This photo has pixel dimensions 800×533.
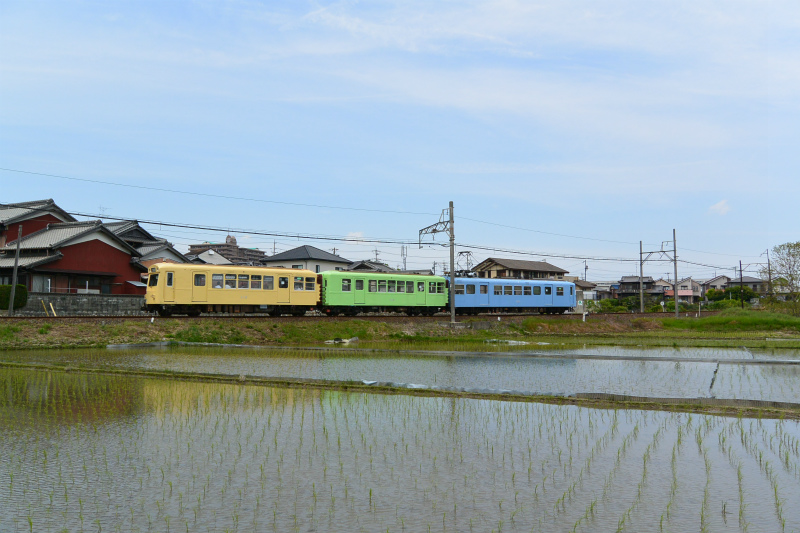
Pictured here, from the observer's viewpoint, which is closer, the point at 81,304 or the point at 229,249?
the point at 81,304

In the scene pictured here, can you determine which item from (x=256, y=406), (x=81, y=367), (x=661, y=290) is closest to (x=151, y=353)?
(x=81, y=367)

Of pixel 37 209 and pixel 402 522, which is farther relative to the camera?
pixel 37 209

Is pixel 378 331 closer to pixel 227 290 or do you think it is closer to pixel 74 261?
pixel 227 290

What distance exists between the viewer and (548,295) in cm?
4356

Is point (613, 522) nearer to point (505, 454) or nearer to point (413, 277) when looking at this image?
point (505, 454)

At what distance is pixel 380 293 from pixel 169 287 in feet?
37.4

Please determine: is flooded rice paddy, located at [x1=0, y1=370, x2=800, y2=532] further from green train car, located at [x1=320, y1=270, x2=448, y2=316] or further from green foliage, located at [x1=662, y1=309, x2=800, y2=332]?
green foliage, located at [x1=662, y1=309, x2=800, y2=332]

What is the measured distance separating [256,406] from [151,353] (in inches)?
441

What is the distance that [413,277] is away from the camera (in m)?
36.7

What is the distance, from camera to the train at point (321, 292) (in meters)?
28.5

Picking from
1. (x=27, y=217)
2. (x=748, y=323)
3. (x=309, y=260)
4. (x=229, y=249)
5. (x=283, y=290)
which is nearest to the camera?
(x=283, y=290)

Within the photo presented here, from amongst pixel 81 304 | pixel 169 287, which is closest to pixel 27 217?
pixel 81 304

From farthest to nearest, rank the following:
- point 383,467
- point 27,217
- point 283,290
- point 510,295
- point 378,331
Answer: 1. point 510,295
2. point 27,217
3. point 283,290
4. point 378,331
5. point 383,467

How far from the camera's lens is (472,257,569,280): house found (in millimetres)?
70438
